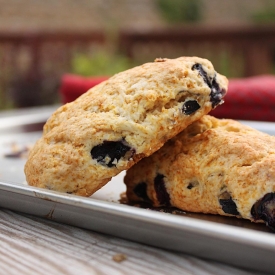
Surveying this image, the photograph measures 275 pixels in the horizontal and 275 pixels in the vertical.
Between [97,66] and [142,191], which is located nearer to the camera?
[142,191]

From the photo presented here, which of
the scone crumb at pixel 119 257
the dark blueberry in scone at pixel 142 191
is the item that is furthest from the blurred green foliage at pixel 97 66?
the scone crumb at pixel 119 257

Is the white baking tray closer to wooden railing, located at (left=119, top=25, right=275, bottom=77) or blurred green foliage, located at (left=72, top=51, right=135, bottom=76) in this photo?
blurred green foliage, located at (left=72, top=51, right=135, bottom=76)

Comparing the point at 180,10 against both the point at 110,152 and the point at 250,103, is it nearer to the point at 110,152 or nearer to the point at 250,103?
the point at 250,103

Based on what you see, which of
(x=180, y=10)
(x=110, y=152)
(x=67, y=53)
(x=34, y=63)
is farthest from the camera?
(x=180, y=10)

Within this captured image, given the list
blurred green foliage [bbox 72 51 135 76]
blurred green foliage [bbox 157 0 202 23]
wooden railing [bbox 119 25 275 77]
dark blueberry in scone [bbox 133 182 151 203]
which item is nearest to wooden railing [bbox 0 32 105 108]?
blurred green foliage [bbox 72 51 135 76]

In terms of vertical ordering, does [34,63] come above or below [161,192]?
below

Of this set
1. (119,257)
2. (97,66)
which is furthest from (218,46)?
(119,257)

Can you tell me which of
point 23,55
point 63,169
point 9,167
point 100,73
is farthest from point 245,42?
point 63,169
